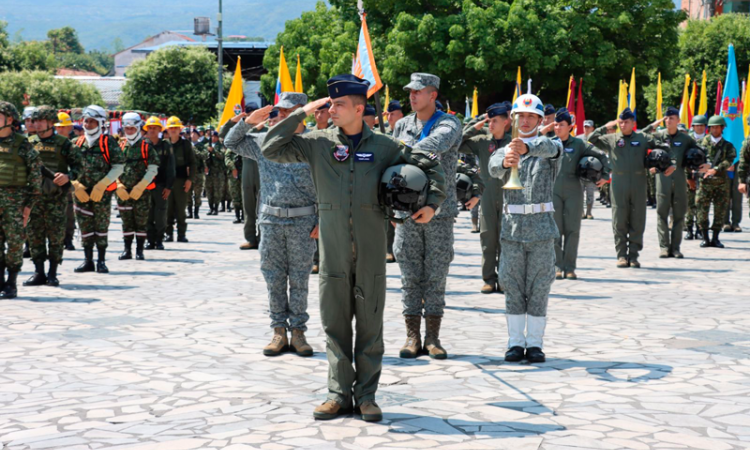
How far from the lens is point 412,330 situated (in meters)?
7.76

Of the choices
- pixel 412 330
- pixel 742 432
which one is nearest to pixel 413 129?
pixel 412 330

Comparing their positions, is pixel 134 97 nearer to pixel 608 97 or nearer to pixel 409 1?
pixel 409 1

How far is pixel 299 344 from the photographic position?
308 inches

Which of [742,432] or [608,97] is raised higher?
[608,97]

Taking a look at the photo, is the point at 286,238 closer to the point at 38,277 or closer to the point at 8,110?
the point at 8,110

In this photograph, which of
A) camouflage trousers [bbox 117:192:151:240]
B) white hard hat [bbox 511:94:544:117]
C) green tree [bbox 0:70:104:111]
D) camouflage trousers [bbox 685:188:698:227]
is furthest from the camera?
green tree [bbox 0:70:104:111]

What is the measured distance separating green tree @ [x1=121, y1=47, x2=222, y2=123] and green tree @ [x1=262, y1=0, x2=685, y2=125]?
28.7 meters

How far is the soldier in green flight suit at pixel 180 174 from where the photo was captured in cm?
1761

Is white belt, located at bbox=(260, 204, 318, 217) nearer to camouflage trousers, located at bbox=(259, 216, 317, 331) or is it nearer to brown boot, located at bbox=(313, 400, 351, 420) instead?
camouflage trousers, located at bbox=(259, 216, 317, 331)

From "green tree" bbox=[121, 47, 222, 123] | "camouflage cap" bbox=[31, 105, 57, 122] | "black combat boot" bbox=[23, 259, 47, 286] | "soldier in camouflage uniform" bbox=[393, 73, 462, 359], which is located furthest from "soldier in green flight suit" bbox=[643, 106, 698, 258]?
"green tree" bbox=[121, 47, 222, 123]

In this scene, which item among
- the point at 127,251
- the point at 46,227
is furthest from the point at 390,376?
the point at 127,251

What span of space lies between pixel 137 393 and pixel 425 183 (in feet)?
8.26

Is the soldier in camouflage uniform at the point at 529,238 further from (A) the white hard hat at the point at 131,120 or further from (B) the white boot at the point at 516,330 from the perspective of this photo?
(A) the white hard hat at the point at 131,120

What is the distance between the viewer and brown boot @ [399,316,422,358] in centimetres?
768
